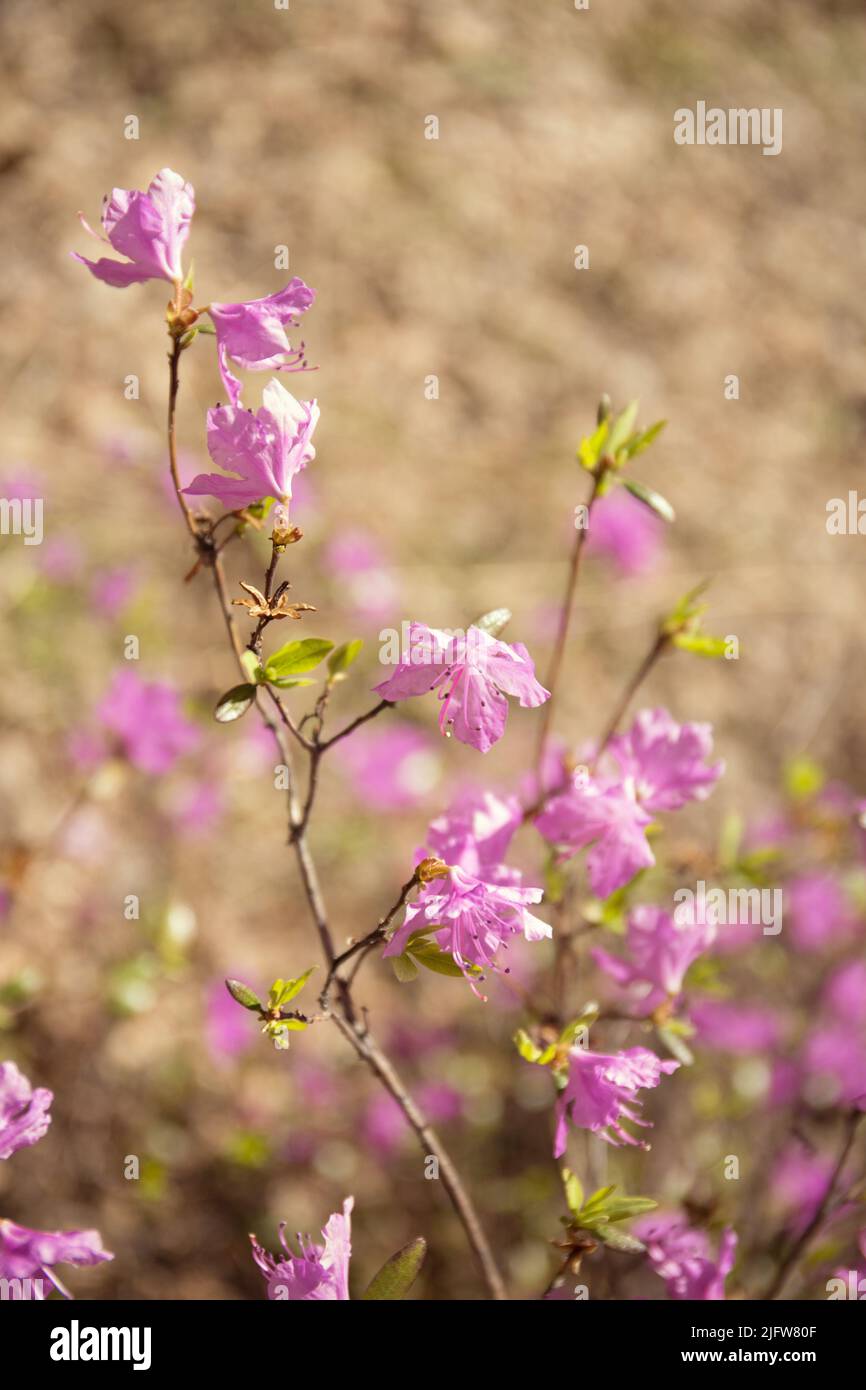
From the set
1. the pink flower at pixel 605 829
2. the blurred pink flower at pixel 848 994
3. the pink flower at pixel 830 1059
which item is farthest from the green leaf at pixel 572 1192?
the blurred pink flower at pixel 848 994

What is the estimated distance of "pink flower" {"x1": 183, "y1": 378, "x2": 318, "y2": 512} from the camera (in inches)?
35.9

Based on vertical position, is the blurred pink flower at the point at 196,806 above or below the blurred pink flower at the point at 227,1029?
above

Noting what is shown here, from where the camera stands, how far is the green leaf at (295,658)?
3.29ft

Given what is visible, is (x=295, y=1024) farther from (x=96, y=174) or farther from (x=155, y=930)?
(x=96, y=174)

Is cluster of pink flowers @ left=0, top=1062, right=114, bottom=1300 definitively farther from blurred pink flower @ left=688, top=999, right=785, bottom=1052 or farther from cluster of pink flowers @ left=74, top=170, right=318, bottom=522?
blurred pink flower @ left=688, top=999, right=785, bottom=1052

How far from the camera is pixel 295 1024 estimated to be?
3.21ft

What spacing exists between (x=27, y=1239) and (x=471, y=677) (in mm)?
682

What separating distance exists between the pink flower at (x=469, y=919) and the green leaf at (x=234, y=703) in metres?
0.24

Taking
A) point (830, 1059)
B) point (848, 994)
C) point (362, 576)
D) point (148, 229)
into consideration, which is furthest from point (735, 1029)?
point (148, 229)

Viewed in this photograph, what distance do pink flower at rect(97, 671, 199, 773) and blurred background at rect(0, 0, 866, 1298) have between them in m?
0.07

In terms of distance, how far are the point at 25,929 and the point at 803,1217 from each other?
1656mm

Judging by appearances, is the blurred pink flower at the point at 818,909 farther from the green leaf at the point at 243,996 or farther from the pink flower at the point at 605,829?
the green leaf at the point at 243,996

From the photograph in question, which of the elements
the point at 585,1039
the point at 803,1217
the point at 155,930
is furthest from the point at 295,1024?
the point at 803,1217

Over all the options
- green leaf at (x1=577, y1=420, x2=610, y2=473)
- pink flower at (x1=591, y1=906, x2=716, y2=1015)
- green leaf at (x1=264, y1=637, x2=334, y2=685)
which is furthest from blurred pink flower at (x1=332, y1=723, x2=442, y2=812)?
green leaf at (x1=264, y1=637, x2=334, y2=685)
